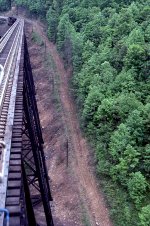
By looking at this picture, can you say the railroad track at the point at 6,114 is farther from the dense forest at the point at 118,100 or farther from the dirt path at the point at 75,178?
the dirt path at the point at 75,178

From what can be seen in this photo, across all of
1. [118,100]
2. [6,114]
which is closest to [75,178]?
[118,100]

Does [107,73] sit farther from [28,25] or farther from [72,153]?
[28,25]

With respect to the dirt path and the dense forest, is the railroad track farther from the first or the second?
the dirt path

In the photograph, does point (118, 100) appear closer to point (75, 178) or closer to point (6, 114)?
point (75, 178)

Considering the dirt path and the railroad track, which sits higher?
the railroad track

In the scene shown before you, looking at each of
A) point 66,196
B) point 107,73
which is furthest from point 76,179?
point 107,73

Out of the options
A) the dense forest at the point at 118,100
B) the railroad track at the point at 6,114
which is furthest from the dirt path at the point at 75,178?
the railroad track at the point at 6,114

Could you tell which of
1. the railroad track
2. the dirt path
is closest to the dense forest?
the dirt path

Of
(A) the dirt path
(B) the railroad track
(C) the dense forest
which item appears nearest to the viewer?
(B) the railroad track
